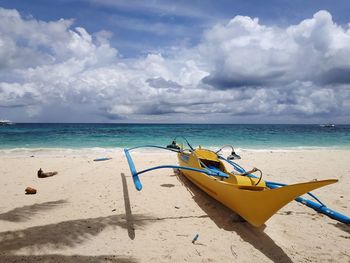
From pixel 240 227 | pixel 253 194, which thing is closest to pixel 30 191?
pixel 240 227

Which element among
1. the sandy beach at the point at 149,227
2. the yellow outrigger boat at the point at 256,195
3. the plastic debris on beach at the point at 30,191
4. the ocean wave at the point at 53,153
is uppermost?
the yellow outrigger boat at the point at 256,195

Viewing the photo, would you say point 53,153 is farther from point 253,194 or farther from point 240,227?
point 253,194

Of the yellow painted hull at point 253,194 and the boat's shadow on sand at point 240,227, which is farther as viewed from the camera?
the boat's shadow on sand at point 240,227

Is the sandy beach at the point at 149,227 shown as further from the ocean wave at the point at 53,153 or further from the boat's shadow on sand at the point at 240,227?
the ocean wave at the point at 53,153

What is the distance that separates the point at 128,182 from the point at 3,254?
4153mm

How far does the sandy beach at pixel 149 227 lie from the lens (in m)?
3.58

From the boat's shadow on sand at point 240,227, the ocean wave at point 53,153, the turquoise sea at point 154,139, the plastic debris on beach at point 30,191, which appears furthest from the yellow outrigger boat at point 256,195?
the turquoise sea at point 154,139

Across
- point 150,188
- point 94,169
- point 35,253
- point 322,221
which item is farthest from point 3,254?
point 94,169

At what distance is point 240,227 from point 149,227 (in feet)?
5.34

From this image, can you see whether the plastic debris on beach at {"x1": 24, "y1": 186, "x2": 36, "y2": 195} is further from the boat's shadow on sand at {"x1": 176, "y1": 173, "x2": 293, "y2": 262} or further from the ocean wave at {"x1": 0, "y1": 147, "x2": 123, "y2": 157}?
the ocean wave at {"x1": 0, "y1": 147, "x2": 123, "y2": 157}

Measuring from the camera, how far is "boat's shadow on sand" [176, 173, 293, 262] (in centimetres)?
367

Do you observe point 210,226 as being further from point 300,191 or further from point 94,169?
point 94,169

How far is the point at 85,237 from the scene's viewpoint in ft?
13.2

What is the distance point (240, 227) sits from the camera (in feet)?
14.6
